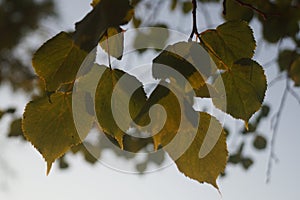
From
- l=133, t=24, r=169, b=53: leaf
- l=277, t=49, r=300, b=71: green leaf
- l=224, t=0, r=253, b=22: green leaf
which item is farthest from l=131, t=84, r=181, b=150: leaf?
l=277, t=49, r=300, b=71: green leaf

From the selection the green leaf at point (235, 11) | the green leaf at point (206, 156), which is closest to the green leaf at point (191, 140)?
the green leaf at point (206, 156)

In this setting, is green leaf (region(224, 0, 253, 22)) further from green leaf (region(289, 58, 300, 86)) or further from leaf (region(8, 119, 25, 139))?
leaf (region(8, 119, 25, 139))

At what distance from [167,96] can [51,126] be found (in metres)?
0.10

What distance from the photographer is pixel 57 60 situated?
0.37m

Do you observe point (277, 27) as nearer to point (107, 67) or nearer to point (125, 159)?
point (107, 67)

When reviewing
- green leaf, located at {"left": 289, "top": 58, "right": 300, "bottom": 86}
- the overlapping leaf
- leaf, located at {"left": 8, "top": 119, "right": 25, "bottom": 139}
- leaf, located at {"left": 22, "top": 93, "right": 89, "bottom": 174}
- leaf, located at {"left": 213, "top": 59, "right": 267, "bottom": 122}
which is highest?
the overlapping leaf

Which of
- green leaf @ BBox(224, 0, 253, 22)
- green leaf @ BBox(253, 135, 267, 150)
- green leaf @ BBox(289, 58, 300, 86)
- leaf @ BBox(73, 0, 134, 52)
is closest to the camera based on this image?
leaf @ BBox(73, 0, 134, 52)

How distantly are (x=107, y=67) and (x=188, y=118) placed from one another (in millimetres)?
77

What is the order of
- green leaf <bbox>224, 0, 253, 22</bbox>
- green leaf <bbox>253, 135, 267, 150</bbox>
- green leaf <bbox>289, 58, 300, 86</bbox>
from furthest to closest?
green leaf <bbox>253, 135, 267, 150</bbox> → green leaf <bbox>289, 58, 300, 86</bbox> → green leaf <bbox>224, 0, 253, 22</bbox>

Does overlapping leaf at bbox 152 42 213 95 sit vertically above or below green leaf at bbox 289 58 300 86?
above

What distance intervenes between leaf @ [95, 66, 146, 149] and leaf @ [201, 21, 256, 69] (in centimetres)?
8

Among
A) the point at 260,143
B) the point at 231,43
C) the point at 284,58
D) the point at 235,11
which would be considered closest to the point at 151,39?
the point at 284,58

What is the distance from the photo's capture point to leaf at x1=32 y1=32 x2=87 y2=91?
1.20 ft

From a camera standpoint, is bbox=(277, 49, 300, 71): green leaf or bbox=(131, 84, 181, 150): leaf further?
bbox=(277, 49, 300, 71): green leaf
